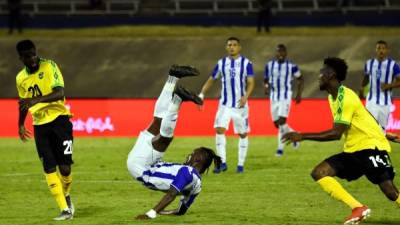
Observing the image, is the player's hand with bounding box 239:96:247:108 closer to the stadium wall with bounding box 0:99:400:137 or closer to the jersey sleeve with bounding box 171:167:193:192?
the jersey sleeve with bounding box 171:167:193:192

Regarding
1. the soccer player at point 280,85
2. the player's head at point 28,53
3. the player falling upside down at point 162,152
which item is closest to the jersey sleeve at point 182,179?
the player falling upside down at point 162,152

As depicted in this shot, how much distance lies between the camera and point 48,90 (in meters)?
12.9

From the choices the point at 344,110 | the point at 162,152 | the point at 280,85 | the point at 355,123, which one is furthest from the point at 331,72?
the point at 280,85

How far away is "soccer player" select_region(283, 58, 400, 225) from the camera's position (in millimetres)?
11773

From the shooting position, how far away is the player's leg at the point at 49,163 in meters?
12.7

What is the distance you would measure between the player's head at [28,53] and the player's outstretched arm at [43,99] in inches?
18.2

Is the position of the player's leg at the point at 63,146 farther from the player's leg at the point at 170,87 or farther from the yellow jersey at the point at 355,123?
the yellow jersey at the point at 355,123

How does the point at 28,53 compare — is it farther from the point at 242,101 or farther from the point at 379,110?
the point at 379,110

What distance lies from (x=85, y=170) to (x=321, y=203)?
259 inches

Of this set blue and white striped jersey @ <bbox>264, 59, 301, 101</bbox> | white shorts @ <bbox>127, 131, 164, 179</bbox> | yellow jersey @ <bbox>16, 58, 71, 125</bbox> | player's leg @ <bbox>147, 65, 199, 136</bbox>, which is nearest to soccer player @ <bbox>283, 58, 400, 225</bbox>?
player's leg @ <bbox>147, 65, 199, 136</bbox>

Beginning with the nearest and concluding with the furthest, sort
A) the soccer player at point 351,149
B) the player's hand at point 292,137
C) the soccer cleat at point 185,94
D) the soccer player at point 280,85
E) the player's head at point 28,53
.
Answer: the player's hand at point 292,137 → the soccer player at point 351,149 → the soccer cleat at point 185,94 → the player's head at point 28,53 → the soccer player at point 280,85

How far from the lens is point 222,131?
19062 mm

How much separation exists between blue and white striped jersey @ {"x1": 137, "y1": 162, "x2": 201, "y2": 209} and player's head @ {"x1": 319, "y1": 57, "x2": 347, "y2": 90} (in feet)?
6.78

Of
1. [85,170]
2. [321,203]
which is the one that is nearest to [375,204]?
[321,203]
